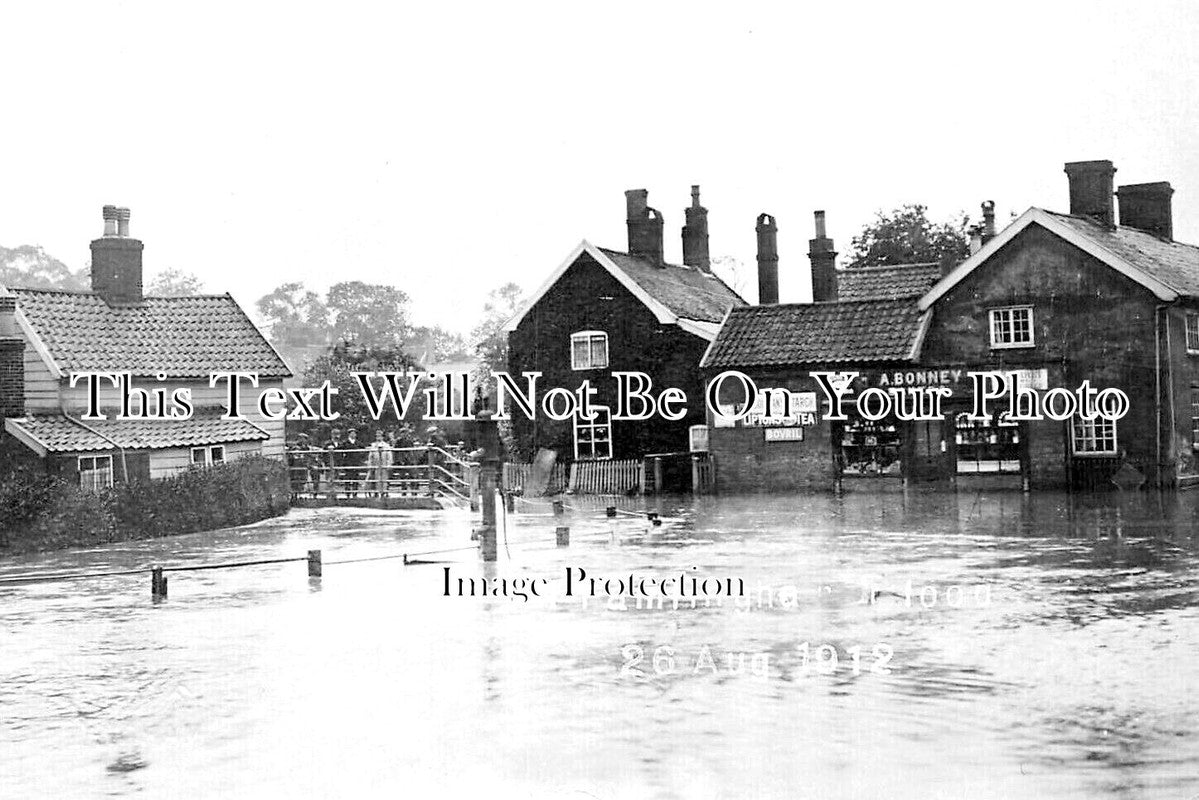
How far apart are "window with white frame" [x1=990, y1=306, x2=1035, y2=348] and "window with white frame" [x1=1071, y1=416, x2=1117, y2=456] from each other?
252 cm

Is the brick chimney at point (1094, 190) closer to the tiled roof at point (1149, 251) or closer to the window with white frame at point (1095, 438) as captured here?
the tiled roof at point (1149, 251)

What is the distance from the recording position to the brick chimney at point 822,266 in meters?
42.6

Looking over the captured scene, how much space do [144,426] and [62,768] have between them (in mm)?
23988

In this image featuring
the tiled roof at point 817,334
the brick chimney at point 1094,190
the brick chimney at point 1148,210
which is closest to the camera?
the brick chimney at point 1094,190

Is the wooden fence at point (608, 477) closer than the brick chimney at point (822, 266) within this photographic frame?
Yes

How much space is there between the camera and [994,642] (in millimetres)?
13695

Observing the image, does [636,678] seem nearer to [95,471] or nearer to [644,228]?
[95,471]

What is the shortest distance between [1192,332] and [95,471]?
24.9 m

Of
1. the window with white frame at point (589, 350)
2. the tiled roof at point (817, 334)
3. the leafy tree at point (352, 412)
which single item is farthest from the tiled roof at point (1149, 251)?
the leafy tree at point (352, 412)

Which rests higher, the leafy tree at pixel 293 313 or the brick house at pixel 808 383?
the leafy tree at pixel 293 313

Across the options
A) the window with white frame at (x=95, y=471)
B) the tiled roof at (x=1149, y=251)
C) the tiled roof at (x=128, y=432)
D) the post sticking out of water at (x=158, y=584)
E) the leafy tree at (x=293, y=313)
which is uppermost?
the leafy tree at (x=293, y=313)

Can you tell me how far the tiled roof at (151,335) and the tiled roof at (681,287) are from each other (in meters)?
10.9

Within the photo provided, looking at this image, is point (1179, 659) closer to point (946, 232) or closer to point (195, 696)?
point (195, 696)

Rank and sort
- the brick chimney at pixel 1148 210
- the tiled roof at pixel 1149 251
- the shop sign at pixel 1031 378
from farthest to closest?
the brick chimney at pixel 1148 210, the shop sign at pixel 1031 378, the tiled roof at pixel 1149 251
